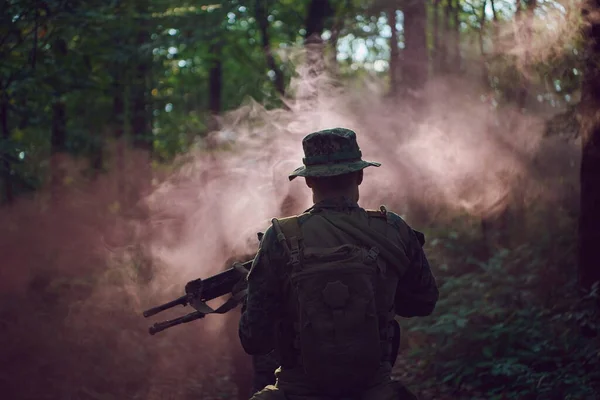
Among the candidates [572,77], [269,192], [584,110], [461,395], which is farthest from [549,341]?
[269,192]

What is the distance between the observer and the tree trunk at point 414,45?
14.8 metres

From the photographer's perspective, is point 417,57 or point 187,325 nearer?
point 187,325

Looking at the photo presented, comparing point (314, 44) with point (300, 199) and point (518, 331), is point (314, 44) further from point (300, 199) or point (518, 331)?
point (518, 331)

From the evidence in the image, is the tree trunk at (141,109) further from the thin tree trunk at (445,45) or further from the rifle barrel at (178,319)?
the rifle barrel at (178,319)

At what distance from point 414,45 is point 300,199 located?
23.5ft

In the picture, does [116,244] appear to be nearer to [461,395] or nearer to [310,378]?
[461,395]

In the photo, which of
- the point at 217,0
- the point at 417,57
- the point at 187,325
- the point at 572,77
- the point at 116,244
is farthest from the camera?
the point at 417,57

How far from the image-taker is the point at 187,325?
418 inches

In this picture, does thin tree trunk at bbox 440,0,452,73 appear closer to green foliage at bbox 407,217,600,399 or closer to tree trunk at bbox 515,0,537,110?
tree trunk at bbox 515,0,537,110

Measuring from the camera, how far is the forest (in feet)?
26.1

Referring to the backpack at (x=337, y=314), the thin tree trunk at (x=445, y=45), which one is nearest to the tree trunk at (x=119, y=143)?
the thin tree trunk at (x=445, y=45)

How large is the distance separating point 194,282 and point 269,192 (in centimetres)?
456

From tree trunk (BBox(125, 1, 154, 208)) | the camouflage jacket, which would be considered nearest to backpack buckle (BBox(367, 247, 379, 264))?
the camouflage jacket

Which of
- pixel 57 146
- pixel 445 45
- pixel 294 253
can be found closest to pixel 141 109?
pixel 57 146
